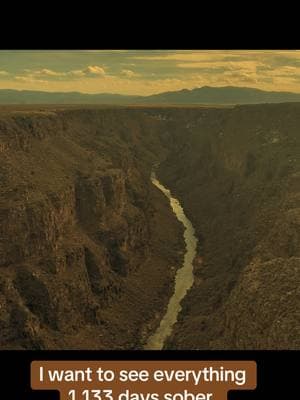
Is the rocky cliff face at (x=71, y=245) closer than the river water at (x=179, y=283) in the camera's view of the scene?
Yes

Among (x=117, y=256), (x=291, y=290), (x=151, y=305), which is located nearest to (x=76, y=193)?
(x=117, y=256)

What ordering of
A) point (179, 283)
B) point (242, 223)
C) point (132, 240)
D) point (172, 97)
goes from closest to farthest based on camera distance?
1. point (172, 97)
2. point (179, 283)
3. point (242, 223)
4. point (132, 240)

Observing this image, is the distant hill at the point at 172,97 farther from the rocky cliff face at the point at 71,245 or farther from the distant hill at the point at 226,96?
the rocky cliff face at the point at 71,245

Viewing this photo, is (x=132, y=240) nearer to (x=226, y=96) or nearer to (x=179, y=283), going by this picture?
(x=179, y=283)

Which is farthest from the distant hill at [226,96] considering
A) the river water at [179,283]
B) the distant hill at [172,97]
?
the river water at [179,283]

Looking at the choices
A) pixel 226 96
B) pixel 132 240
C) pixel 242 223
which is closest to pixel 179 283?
pixel 132 240
